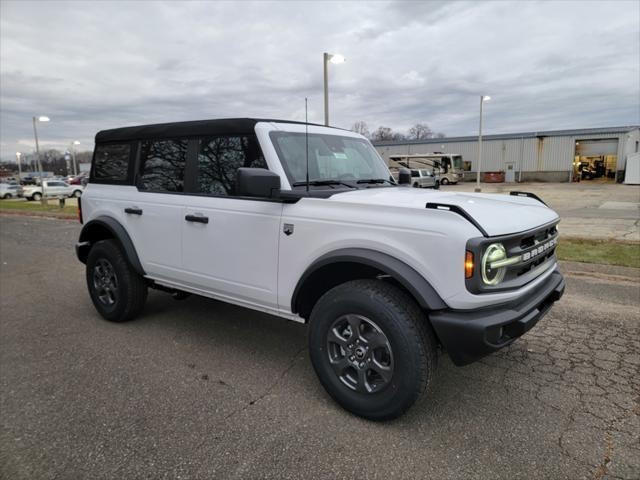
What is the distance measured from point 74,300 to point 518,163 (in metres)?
47.8

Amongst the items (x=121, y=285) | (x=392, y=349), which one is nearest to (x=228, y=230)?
(x=392, y=349)

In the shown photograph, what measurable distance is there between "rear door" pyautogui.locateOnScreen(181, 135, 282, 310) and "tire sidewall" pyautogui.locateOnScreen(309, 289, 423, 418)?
52cm

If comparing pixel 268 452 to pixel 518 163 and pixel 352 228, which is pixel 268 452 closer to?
pixel 352 228

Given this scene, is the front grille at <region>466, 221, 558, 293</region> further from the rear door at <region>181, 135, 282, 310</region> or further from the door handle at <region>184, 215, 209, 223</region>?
the door handle at <region>184, 215, 209, 223</region>

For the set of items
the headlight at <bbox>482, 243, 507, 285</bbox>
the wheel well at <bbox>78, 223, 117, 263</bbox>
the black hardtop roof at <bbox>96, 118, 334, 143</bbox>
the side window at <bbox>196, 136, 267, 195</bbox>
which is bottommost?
the wheel well at <bbox>78, 223, 117, 263</bbox>

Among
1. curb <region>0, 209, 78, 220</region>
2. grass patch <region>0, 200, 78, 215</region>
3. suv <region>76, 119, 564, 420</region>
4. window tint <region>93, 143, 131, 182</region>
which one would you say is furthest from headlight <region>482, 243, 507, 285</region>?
grass patch <region>0, 200, 78, 215</region>

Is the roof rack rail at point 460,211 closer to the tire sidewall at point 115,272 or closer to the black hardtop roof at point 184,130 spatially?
the black hardtop roof at point 184,130

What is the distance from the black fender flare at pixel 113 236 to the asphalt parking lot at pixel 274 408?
2.37 feet

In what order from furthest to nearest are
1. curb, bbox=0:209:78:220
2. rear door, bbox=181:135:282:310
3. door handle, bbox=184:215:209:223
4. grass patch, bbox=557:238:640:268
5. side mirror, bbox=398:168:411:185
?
curb, bbox=0:209:78:220
grass patch, bbox=557:238:640:268
side mirror, bbox=398:168:411:185
door handle, bbox=184:215:209:223
rear door, bbox=181:135:282:310

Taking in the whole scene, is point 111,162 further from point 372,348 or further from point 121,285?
point 372,348

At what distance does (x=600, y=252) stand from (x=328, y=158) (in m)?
6.20

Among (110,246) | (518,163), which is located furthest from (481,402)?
(518,163)

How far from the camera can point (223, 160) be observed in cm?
369

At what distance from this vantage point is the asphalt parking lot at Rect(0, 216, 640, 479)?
245cm
